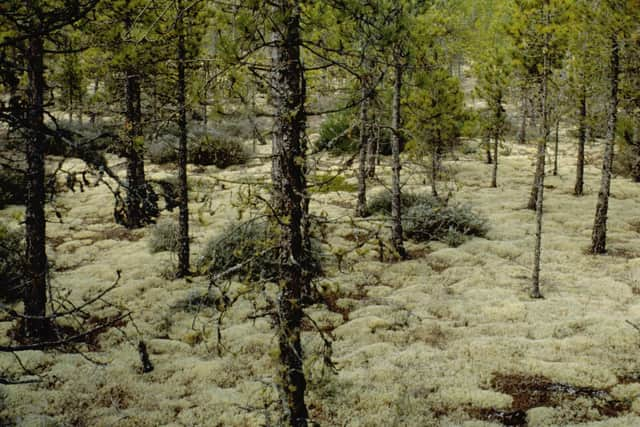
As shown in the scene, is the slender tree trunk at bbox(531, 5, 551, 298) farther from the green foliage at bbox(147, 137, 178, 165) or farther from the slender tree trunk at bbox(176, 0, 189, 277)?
the green foliage at bbox(147, 137, 178, 165)

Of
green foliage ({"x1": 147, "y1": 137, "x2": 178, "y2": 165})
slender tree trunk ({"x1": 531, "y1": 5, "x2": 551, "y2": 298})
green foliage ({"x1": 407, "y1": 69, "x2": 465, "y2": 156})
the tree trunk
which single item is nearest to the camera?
the tree trunk

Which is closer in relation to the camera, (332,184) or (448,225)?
(332,184)

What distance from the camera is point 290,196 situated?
15.2 ft

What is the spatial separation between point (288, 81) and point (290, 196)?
107 centimetres

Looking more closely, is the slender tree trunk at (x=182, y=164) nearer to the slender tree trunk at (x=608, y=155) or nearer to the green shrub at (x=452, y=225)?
the green shrub at (x=452, y=225)

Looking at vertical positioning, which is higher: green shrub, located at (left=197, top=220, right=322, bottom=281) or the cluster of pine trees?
the cluster of pine trees

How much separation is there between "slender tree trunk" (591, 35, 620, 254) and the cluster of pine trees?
0.04m

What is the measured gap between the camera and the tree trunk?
4.50 metres

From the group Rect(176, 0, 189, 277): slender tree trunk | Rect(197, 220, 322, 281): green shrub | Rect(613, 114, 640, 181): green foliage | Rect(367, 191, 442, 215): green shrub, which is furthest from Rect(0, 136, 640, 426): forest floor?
Rect(613, 114, 640, 181): green foliage

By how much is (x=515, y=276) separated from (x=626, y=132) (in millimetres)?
9126

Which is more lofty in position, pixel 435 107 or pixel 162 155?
pixel 435 107

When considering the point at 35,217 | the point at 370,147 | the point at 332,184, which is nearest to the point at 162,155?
the point at 370,147

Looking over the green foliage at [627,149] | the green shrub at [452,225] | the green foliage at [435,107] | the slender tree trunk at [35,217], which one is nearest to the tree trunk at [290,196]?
the slender tree trunk at [35,217]

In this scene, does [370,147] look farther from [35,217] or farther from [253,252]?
[253,252]
